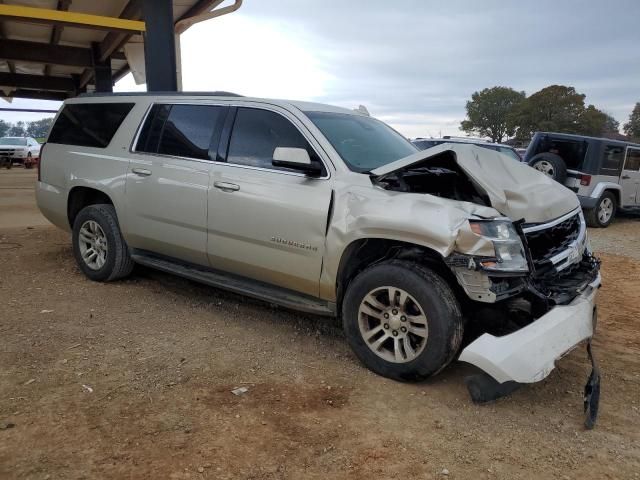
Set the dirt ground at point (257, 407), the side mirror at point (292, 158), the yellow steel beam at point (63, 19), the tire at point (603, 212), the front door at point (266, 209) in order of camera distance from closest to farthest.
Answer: the dirt ground at point (257, 407)
the side mirror at point (292, 158)
the front door at point (266, 209)
the yellow steel beam at point (63, 19)
the tire at point (603, 212)

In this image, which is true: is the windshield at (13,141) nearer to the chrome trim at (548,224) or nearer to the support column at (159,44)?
the support column at (159,44)

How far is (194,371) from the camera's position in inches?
133

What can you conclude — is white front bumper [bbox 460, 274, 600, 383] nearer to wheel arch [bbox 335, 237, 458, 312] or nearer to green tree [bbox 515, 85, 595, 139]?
wheel arch [bbox 335, 237, 458, 312]

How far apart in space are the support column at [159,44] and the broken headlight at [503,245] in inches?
259

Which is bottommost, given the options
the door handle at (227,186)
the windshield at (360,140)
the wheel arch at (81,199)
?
the wheel arch at (81,199)

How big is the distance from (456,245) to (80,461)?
225 centimetres

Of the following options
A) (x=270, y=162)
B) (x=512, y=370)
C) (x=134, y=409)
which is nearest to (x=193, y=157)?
(x=270, y=162)

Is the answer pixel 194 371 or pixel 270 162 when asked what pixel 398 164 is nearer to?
pixel 270 162

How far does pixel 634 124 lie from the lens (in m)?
59.5

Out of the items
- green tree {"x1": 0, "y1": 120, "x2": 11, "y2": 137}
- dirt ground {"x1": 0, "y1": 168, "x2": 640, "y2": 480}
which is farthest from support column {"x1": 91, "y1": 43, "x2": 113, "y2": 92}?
green tree {"x1": 0, "y1": 120, "x2": 11, "y2": 137}

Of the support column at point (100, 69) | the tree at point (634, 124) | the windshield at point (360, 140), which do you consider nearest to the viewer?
the windshield at point (360, 140)

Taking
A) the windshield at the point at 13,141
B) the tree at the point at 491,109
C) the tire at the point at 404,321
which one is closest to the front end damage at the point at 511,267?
the tire at the point at 404,321

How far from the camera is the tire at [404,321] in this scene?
304 cm

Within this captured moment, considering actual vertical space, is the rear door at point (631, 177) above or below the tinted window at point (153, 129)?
below
